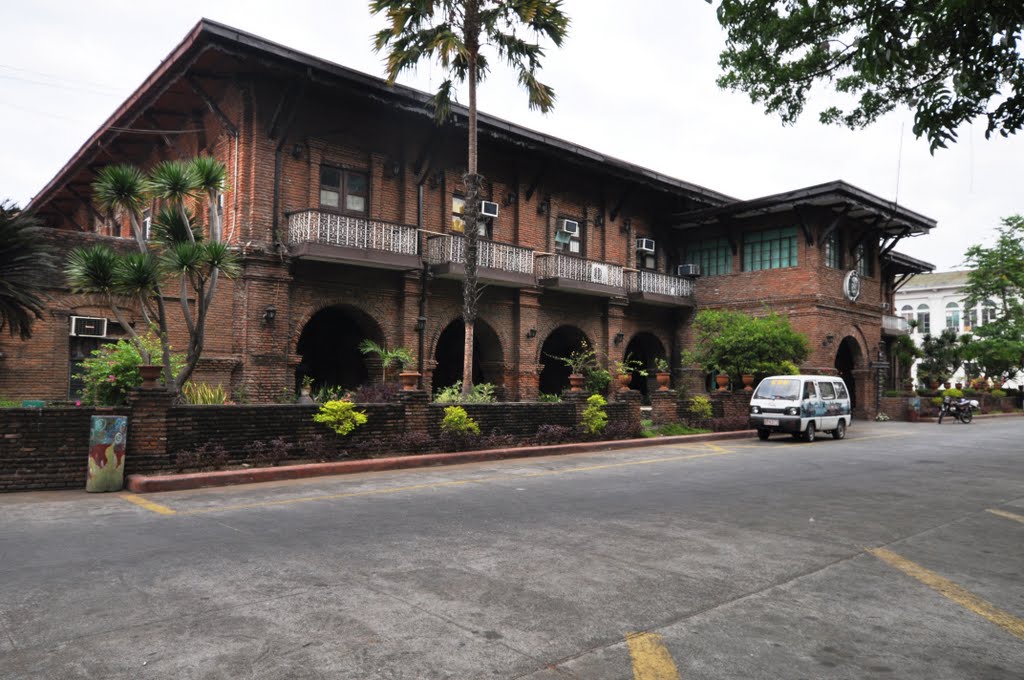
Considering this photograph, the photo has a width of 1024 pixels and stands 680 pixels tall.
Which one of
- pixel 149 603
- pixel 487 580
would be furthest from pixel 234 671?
pixel 487 580

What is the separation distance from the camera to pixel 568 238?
2497 centimetres

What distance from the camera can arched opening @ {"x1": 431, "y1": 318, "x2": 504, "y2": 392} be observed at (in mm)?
22656

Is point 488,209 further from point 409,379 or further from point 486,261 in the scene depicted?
point 409,379

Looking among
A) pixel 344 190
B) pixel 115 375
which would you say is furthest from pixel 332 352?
pixel 115 375

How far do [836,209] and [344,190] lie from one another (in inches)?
673

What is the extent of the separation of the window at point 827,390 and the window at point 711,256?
8.86 meters

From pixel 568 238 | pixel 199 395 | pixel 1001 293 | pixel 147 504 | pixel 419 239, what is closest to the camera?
pixel 147 504

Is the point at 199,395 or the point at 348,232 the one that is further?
the point at 348,232

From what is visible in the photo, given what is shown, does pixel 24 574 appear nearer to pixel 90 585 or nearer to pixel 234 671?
pixel 90 585

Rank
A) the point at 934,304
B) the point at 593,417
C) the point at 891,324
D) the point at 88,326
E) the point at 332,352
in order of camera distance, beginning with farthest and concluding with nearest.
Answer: the point at 934,304, the point at 891,324, the point at 332,352, the point at 593,417, the point at 88,326

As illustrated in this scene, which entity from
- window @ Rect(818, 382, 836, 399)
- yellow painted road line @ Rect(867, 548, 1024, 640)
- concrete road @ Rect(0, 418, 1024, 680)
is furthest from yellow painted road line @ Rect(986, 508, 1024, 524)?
window @ Rect(818, 382, 836, 399)

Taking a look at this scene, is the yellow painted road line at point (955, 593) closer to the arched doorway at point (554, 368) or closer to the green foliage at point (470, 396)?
the green foliage at point (470, 396)

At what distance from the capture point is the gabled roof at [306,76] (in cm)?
1564

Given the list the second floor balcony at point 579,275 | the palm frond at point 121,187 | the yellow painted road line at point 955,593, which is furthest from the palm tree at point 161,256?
the second floor balcony at point 579,275
